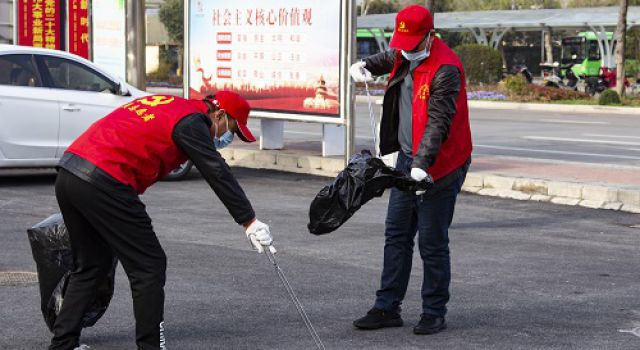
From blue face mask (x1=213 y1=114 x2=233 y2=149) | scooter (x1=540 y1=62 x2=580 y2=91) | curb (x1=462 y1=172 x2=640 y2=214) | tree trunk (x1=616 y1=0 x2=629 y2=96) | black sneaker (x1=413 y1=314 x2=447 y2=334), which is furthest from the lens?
scooter (x1=540 y1=62 x2=580 y2=91)

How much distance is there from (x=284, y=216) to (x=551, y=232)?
8.33 ft

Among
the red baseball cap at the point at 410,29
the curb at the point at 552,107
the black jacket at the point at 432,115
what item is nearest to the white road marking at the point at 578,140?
the curb at the point at 552,107

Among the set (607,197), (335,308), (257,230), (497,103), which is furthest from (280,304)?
(497,103)

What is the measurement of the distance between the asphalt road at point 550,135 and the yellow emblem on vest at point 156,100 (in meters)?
11.4

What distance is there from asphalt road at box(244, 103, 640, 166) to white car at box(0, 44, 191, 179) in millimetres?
6139

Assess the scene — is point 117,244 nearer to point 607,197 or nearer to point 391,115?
Result: point 391,115

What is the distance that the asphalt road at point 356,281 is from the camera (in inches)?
256

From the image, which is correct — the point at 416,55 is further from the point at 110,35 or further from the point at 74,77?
the point at 110,35

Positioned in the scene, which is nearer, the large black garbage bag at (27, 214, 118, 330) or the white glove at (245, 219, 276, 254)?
the white glove at (245, 219, 276, 254)

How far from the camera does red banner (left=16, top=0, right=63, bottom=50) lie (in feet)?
65.2

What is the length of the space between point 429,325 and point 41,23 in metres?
14.8

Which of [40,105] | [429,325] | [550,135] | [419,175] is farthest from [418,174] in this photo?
[550,135]

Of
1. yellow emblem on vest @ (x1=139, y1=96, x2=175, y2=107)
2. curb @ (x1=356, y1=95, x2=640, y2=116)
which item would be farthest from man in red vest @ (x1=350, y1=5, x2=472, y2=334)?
curb @ (x1=356, y1=95, x2=640, y2=116)

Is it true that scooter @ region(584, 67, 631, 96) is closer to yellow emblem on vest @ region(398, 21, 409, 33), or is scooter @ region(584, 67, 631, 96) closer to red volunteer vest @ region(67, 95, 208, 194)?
yellow emblem on vest @ region(398, 21, 409, 33)
